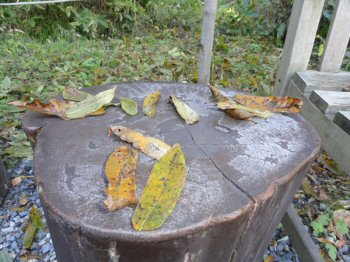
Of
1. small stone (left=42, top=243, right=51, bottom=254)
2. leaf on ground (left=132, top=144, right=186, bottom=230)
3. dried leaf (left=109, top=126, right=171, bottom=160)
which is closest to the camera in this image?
leaf on ground (left=132, top=144, right=186, bottom=230)

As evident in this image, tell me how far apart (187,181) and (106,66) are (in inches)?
93.3

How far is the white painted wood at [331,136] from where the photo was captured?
1.41 meters

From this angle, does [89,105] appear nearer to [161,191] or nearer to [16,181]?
[161,191]

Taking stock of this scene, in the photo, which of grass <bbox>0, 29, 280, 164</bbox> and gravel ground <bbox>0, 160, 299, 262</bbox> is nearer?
gravel ground <bbox>0, 160, 299, 262</bbox>

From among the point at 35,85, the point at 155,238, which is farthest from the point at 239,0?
the point at 155,238

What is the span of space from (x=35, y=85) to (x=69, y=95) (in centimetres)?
157

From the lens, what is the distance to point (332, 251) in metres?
1.43

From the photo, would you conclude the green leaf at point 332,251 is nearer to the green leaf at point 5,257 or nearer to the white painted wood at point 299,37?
the white painted wood at point 299,37

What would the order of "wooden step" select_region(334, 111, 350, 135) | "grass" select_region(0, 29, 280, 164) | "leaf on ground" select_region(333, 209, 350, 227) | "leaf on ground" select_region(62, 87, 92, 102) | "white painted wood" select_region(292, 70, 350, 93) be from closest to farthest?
"leaf on ground" select_region(62, 87, 92, 102) → "wooden step" select_region(334, 111, 350, 135) → "leaf on ground" select_region(333, 209, 350, 227) → "white painted wood" select_region(292, 70, 350, 93) → "grass" select_region(0, 29, 280, 164)

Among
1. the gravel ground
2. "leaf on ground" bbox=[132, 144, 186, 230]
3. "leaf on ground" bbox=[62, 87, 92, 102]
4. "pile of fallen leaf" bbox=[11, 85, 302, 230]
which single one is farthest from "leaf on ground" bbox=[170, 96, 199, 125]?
the gravel ground

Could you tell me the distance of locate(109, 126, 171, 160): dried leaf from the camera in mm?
881

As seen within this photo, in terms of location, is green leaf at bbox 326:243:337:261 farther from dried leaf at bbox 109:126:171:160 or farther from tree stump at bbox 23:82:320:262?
dried leaf at bbox 109:126:171:160

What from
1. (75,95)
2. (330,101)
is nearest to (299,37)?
(330,101)

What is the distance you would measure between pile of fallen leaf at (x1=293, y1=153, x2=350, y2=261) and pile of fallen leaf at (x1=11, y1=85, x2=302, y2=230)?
72 cm
